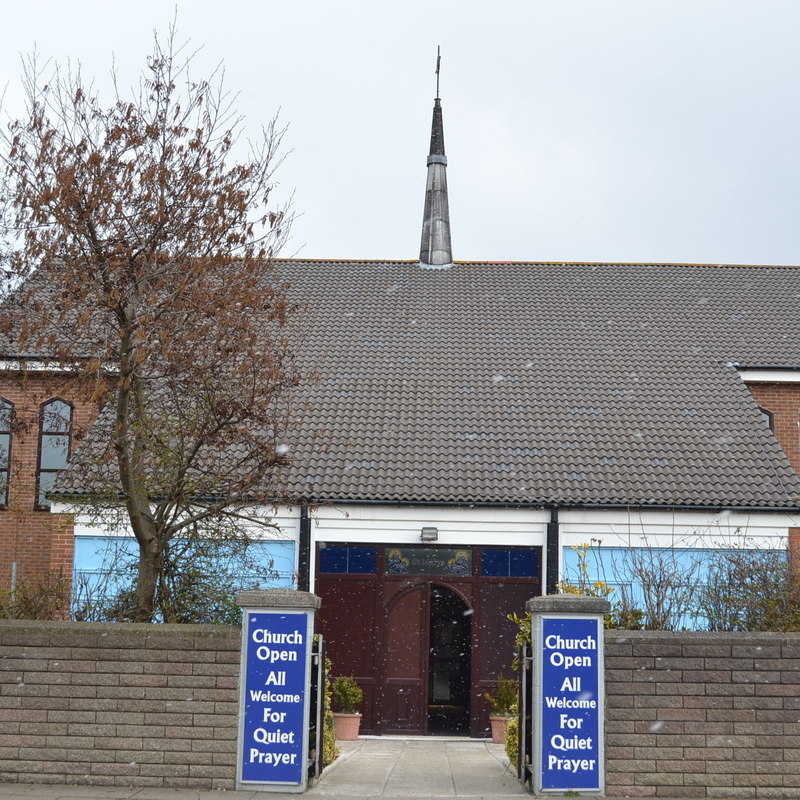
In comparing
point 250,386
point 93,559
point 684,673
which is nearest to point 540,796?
point 684,673

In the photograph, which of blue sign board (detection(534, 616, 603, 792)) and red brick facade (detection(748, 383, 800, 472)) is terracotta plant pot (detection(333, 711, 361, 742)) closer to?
blue sign board (detection(534, 616, 603, 792))

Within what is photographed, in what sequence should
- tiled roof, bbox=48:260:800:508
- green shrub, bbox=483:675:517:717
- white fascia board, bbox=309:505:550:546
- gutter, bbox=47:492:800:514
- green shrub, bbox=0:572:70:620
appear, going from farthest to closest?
tiled roof, bbox=48:260:800:508 < white fascia board, bbox=309:505:550:546 < gutter, bbox=47:492:800:514 < green shrub, bbox=483:675:517:717 < green shrub, bbox=0:572:70:620

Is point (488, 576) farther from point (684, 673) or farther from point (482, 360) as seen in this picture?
point (684, 673)

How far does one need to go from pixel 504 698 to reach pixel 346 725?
2.18m

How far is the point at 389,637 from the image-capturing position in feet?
51.2

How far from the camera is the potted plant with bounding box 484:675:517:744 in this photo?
14.4m

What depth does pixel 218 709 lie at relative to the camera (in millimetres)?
8992

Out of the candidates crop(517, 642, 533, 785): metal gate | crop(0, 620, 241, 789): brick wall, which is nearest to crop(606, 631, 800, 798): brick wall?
crop(517, 642, 533, 785): metal gate

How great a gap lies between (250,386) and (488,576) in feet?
22.6

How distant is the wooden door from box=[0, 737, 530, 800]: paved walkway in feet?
4.86

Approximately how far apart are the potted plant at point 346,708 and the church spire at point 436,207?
1100 centimetres

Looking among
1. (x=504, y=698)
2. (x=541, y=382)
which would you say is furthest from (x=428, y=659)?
(x=541, y=382)

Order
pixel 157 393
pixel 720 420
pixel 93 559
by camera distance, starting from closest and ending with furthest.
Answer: pixel 157 393
pixel 93 559
pixel 720 420

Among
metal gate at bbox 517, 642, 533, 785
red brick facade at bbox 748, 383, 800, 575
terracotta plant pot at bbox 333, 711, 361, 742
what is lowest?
terracotta plant pot at bbox 333, 711, 361, 742
